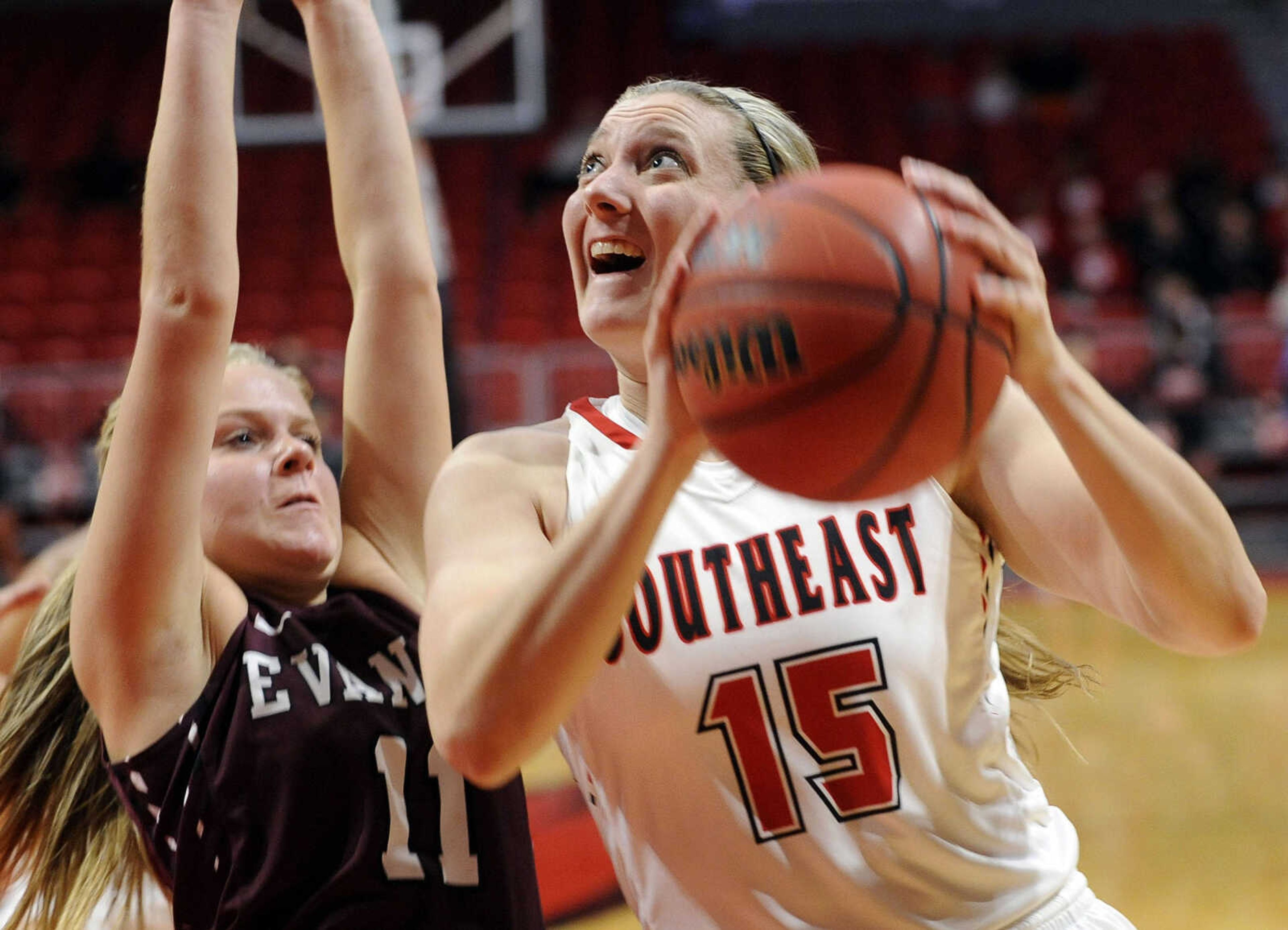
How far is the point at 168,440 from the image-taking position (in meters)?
1.93

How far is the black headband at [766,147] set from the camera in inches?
77.4

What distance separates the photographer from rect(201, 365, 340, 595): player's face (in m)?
2.15

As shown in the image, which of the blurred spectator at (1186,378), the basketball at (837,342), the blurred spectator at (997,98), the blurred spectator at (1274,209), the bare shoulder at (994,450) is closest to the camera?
the basketball at (837,342)

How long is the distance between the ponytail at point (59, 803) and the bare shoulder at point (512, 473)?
3.02 ft

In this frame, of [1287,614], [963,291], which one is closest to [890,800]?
[963,291]

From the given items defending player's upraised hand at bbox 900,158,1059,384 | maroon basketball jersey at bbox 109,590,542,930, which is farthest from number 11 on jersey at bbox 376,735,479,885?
defending player's upraised hand at bbox 900,158,1059,384

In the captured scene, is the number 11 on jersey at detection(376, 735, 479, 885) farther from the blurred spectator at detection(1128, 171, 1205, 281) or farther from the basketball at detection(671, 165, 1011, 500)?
the blurred spectator at detection(1128, 171, 1205, 281)

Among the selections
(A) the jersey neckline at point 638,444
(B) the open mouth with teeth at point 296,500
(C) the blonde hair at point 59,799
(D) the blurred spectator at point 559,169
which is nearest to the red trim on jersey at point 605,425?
(A) the jersey neckline at point 638,444

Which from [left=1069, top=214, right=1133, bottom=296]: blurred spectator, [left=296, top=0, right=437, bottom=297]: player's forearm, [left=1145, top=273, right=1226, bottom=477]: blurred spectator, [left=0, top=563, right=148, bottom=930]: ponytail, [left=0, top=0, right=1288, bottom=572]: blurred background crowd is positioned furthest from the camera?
[left=1069, top=214, right=1133, bottom=296]: blurred spectator

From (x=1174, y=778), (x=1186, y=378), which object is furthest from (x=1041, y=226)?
(x=1174, y=778)

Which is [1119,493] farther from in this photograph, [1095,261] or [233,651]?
[1095,261]

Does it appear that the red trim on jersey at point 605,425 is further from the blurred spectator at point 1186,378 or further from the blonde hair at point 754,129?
the blurred spectator at point 1186,378

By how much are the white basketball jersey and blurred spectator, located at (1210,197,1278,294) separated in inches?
424

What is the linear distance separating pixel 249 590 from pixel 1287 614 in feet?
28.3
